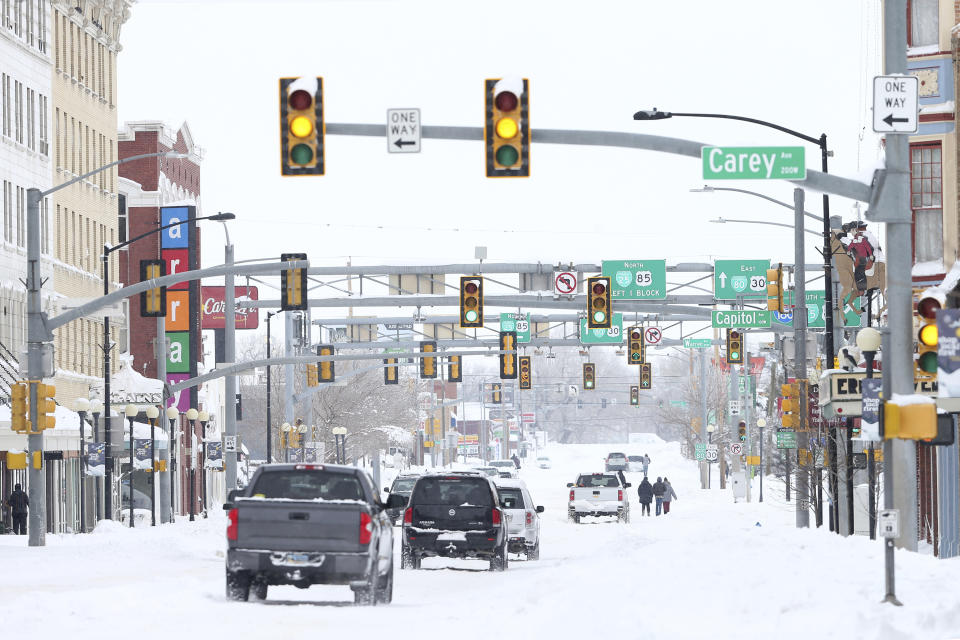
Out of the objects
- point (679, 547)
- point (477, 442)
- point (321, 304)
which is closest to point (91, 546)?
point (679, 547)

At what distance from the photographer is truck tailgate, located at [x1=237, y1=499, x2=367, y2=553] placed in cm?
1998

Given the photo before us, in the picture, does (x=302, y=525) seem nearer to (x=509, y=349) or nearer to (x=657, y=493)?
(x=509, y=349)

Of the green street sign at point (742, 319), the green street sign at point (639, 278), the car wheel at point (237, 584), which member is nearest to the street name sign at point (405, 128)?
the car wheel at point (237, 584)

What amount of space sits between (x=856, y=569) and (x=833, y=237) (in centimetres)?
2328

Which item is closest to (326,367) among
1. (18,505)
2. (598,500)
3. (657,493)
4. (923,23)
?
(657,493)

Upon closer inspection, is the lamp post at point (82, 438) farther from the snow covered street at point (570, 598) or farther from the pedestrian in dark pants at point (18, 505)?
the snow covered street at point (570, 598)

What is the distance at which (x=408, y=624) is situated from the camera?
1703cm

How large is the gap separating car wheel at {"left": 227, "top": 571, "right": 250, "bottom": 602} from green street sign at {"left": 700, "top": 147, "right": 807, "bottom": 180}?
7056mm

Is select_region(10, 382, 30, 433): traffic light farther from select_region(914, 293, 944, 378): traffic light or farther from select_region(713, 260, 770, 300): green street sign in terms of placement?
select_region(713, 260, 770, 300): green street sign

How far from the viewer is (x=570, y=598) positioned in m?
18.5

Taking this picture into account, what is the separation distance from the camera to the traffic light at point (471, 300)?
42.4 m

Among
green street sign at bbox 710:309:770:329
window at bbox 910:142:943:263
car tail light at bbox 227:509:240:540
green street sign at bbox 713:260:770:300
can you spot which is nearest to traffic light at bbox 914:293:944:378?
car tail light at bbox 227:509:240:540

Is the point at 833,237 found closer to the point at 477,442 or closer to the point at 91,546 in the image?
the point at 91,546

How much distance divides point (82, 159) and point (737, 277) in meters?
23.4
